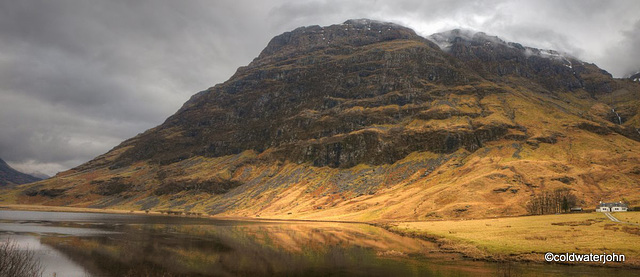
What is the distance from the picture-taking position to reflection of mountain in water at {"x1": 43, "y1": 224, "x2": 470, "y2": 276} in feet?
149

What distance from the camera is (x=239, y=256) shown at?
5681 cm

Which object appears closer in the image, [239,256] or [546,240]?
[239,256]

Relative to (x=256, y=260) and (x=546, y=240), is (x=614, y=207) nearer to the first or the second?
(x=546, y=240)

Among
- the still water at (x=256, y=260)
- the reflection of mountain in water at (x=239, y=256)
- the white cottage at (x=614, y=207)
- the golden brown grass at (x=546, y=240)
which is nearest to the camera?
the still water at (x=256, y=260)

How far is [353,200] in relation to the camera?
190m

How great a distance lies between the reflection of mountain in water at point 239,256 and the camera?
1794 inches

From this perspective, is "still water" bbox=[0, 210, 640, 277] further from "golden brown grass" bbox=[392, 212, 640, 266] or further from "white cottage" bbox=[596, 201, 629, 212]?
"white cottage" bbox=[596, 201, 629, 212]

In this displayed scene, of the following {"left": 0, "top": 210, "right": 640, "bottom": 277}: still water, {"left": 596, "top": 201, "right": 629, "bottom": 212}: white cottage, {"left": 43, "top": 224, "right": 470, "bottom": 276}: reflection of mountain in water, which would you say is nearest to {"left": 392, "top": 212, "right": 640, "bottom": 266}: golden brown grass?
{"left": 0, "top": 210, "right": 640, "bottom": 277}: still water

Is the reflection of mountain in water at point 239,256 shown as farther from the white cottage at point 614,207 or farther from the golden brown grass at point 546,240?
the white cottage at point 614,207

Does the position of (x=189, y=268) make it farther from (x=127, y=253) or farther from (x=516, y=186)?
(x=516, y=186)

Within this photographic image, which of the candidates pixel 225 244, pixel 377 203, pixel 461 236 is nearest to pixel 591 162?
pixel 377 203

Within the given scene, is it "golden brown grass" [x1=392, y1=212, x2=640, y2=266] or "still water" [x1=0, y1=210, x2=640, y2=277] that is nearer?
"still water" [x1=0, y1=210, x2=640, y2=277]

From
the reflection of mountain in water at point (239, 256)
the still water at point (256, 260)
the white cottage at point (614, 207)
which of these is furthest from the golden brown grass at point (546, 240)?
the white cottage at point (614, 207)

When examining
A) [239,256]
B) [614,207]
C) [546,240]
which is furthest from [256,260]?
[614,207]
